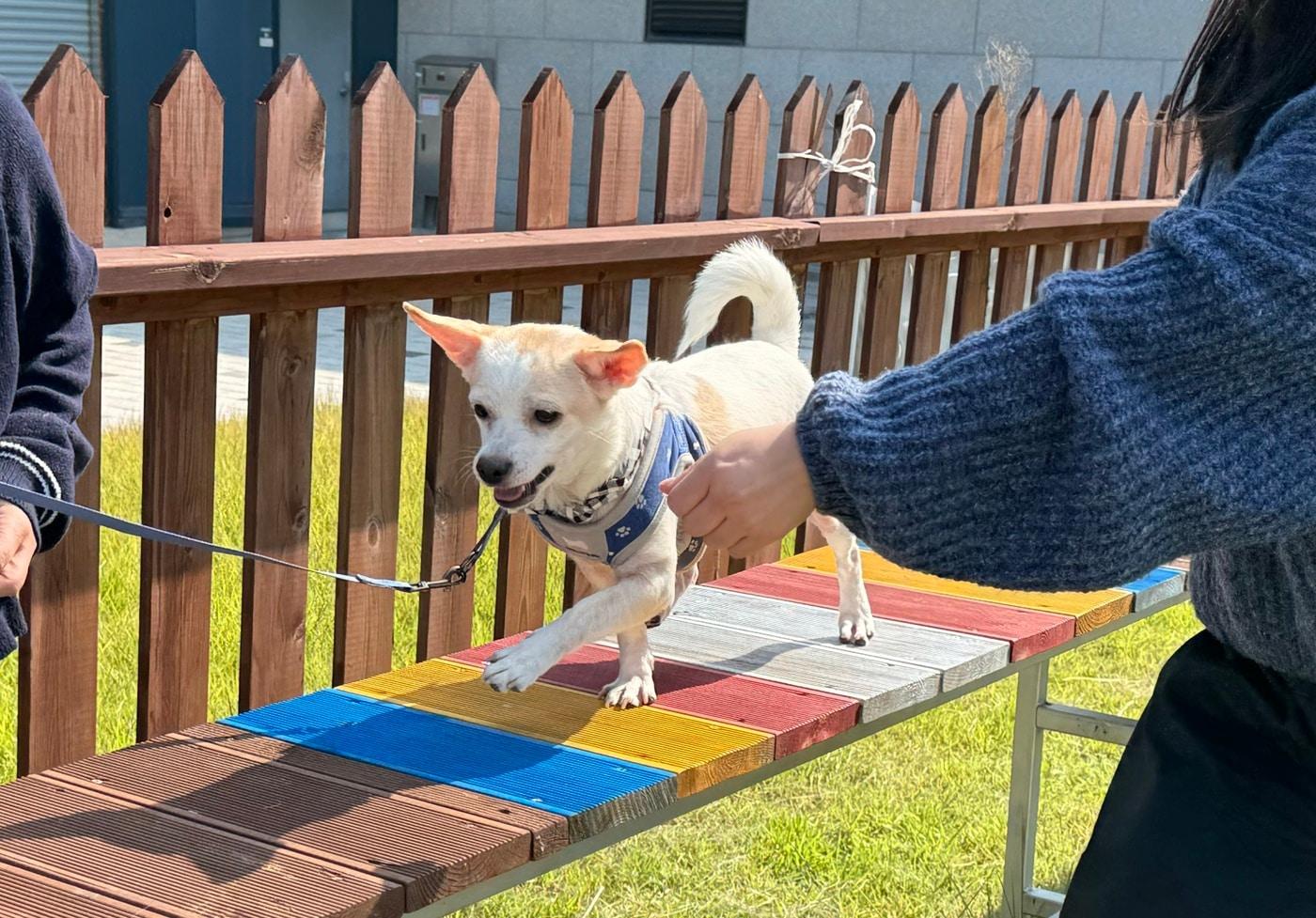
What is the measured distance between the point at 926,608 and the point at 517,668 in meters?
1.28

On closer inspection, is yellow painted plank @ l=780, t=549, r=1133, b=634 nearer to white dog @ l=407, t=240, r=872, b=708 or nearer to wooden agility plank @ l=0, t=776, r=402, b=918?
white dog @ l=407, t=240, r=872, b=708

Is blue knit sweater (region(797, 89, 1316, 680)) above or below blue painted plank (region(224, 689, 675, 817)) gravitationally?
above

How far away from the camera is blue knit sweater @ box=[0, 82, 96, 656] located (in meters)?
1.95

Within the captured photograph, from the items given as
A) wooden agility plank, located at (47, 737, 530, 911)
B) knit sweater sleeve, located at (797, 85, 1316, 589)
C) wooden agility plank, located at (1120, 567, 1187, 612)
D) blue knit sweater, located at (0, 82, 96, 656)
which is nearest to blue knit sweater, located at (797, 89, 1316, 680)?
knit sweater sleeve, located at (797, 85, 1316, 589)

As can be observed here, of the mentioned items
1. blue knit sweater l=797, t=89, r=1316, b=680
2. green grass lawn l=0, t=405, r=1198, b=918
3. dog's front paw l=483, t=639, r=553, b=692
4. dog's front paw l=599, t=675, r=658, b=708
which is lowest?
green grass lawn l=0, t=405, r=1198, b=918

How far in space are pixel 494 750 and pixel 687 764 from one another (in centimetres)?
32

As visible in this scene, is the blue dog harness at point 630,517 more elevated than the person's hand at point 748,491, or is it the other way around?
the person's hand at point 748,491

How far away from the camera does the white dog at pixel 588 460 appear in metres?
2.57

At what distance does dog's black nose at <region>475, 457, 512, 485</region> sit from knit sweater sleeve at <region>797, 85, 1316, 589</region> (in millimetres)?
1231

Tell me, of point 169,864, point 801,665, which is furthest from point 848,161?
point 169,864

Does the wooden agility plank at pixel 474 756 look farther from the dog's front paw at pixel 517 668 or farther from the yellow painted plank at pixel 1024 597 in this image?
the yellow painted plank at pixel 1024 597

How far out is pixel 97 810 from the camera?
2.19 m

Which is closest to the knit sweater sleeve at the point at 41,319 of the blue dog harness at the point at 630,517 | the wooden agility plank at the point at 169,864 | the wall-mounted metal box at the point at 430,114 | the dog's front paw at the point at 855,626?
the wooden agility plank at the point at 169,864

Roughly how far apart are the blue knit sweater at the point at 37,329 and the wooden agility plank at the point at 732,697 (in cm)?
106
